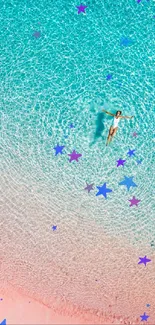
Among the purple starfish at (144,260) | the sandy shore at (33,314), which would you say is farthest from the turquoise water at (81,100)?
the sandy shore at (33,314)

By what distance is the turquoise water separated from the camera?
678 centimetres

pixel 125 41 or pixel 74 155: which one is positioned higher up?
pixel 125 41

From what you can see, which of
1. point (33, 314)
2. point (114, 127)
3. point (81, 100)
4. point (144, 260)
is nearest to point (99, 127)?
point (114, 127)

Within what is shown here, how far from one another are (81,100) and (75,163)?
1244 millimetres

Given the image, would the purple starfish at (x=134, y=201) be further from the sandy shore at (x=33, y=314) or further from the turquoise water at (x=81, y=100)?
the sandy shore at (x=33, y=314)

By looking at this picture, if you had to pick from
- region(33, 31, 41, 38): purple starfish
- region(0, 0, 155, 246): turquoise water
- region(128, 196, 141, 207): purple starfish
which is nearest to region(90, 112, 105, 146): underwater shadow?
region(0, 0, 155, 246): turquoise water

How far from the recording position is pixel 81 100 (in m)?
7.07

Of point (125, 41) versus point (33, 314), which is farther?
point (125, 41)

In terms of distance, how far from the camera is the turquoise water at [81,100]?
22.2 feet

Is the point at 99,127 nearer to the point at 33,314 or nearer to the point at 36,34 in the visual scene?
the point at 36,34

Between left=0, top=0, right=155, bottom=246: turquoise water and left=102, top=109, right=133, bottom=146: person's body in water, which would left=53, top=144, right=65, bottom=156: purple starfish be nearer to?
left=0, top=0, right=155, bottom=246: turquoise water

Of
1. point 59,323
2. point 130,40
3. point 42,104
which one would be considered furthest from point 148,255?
point 130,40

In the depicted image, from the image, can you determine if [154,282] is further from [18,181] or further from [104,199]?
[18,181]

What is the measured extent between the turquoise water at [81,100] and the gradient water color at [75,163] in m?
0.02
